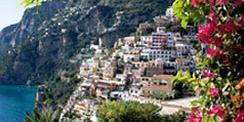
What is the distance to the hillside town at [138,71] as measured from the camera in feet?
171

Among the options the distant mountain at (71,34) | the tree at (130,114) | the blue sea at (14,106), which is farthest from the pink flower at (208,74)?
the distant mountain at (71,34)

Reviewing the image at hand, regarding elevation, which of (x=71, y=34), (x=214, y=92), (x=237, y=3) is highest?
(x=237, y=3)

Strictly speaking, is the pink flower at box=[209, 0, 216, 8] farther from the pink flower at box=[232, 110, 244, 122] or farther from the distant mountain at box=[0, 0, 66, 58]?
the distant mountain at box=[0, 0, 66, 58]

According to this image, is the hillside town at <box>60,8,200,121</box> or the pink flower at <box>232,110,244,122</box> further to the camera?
the hillside town at <box>60,8,200,121</box>

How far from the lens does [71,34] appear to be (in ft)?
404

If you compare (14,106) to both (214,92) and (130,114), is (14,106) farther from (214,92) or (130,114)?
(214,92)

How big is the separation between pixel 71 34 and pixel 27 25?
5053 cm

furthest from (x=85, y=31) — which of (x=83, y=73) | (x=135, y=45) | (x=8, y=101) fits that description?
(x=135, y=45)

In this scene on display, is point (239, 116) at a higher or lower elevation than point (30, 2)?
lower

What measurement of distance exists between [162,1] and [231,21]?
109271mm

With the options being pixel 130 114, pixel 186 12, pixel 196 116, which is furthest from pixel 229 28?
pixel 130 114

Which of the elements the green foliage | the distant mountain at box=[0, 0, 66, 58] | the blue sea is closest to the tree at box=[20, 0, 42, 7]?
the green foliage

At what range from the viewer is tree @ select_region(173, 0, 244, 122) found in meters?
2.53

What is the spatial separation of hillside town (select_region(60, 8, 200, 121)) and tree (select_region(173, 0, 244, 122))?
44039 mm
